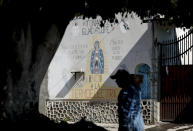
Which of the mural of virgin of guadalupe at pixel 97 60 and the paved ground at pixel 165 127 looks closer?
the paved ground at pixel 165 127

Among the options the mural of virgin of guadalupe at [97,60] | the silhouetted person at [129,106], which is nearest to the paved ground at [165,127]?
the mural of virgin of guadalupe at [97,60]

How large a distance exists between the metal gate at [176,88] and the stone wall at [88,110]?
66cm

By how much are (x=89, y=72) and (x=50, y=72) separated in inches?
75.5

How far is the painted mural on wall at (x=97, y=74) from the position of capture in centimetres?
1531

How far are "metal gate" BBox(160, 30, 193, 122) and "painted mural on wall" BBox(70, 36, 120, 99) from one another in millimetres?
1951

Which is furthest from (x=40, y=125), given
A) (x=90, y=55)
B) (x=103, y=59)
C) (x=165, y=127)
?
(x=90, y=55)

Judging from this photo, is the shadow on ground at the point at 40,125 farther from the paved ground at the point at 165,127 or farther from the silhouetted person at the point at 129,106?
the paved ground at the point at 165,127

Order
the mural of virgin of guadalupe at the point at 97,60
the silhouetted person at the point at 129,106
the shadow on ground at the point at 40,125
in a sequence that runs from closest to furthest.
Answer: the silhouetted person at the point at 129,106 → the shadow on ground at the point at 40,125 → the mural of virgin of guadalupe at the point at 97,60

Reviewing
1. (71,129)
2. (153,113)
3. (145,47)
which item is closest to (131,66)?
(145,47)

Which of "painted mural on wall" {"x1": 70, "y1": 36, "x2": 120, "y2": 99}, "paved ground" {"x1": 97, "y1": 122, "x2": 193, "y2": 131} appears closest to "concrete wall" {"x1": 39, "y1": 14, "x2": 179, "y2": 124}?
"painted mural on wall" {"x1": 70, "y1": 36, "x2": 120, "y2": 99}

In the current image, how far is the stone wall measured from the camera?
14.5 meters

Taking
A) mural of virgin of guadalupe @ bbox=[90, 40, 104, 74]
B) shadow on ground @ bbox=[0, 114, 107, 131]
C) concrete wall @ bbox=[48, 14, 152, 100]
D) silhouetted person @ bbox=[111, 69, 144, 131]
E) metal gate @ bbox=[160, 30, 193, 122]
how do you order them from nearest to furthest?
silhouetted person @ bbox=[111, 69, 144, 131]
shadow on ground @ bbox=[0, 114, 107, 131]
metal gate @ bbox=[160, 30, 193, 122]
concrete wall @ bbox=[48, 14, 152, 100]
mural of virgin of guadalupe @ bbox=[90, 40, 104, 74]

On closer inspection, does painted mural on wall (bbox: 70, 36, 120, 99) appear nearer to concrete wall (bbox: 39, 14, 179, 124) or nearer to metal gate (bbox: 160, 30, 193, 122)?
concrete wall (bbox: 39, 14, 179, 124)

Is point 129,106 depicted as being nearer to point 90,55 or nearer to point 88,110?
point 88,110
